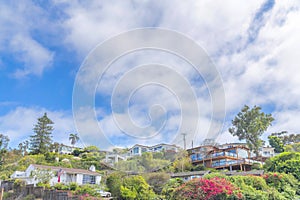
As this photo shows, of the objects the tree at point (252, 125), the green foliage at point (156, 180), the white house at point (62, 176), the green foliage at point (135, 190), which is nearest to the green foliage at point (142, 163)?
the green foliage at point (135, 190)

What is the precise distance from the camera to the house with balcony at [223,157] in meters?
30.5

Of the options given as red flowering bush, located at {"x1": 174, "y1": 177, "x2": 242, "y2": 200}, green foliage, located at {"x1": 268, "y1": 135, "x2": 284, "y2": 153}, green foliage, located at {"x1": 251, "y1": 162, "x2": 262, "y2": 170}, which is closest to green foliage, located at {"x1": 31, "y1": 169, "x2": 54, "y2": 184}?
red flowering bush, located at {"x1": 174, "y1": 177, "x2": 242, "y2": 200}

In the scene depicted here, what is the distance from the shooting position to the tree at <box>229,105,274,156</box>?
35.5m

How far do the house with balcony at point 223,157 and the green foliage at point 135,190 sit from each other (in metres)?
17.6

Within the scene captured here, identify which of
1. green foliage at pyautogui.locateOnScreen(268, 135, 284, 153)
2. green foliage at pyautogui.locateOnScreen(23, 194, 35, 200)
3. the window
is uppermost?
green foliage at pyautogui.locateOnScreen(268, 135, 284, 153)

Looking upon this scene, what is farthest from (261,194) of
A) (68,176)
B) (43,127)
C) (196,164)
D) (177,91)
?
(43,127)

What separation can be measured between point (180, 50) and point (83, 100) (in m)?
4.07

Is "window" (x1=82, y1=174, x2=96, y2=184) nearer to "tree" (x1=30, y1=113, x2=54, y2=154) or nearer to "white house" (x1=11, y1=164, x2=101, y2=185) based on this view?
"white house" (x1=11, y1=164, x2=101, y2=185)

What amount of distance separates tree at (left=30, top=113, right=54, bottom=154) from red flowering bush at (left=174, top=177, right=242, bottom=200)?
33.8 m

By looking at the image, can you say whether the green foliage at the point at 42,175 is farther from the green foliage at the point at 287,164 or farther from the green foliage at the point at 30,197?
the green foliage at the point at 287,164

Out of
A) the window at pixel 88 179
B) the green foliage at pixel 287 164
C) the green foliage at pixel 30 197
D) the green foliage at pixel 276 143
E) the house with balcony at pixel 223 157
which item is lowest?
the green foliage at pixel 30 197

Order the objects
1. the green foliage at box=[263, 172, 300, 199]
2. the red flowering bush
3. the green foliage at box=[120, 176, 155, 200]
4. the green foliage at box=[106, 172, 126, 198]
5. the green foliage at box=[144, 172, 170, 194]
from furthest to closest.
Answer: the green foliage at box=[144, 172, 170, 194] → the green foliage at box=[106, 172, 126, 198] → the green foliage at box=[120, 176, 155, 200] → the green foliage at box=[263, 172, 300, 199] → the red flowering bush

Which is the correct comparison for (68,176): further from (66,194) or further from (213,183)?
(213,183)

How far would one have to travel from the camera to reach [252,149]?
36.3m
